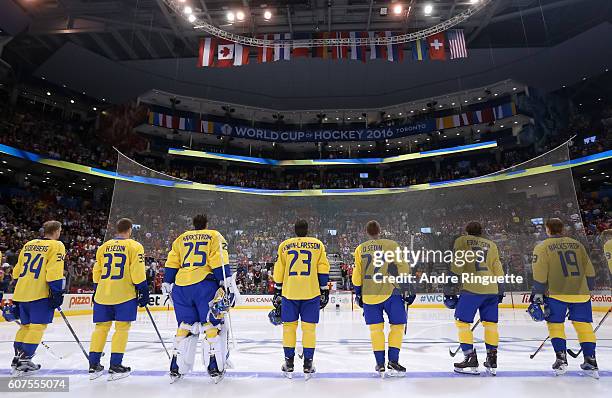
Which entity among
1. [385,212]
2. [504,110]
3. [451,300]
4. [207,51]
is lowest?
[451,300]

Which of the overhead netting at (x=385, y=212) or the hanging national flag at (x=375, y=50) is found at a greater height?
the hanging national flag at (x=375, y=50)

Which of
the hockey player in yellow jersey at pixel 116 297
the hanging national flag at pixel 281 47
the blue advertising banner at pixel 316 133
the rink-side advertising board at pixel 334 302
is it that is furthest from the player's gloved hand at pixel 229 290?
the blue advertising banner at pixel 316 133

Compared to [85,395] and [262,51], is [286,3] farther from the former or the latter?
[85,395]

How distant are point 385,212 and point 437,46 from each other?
8982 millimetres

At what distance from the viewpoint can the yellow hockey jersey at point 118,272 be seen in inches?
166

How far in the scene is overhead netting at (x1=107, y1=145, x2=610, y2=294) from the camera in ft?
27.9

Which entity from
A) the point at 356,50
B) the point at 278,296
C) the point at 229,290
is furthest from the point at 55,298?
the point at 356,50

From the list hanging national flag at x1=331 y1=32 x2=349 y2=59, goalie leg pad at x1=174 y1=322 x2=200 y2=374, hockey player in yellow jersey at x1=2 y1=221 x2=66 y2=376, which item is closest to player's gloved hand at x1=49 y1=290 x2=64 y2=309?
hockey player in yellow jersey at x1=2 y1=221 x2=66 y2=376

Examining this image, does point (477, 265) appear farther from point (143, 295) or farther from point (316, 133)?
point (316, 133)

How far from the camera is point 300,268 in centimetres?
439

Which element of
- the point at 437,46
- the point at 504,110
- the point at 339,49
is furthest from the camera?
the point at 504,110

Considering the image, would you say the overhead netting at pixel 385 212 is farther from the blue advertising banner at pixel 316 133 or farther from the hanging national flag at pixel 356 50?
the blue advertising banner at pixel 316 133

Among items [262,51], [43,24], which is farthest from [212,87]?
[262,51]

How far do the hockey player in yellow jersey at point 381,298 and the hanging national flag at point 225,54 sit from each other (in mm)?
12827
